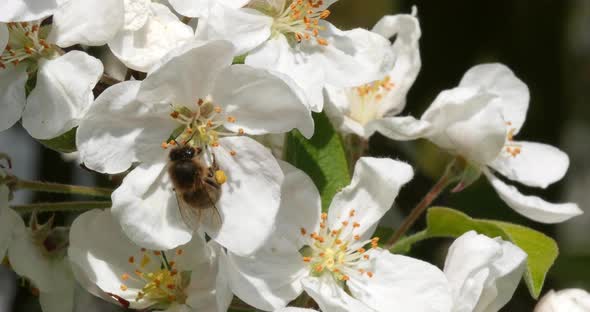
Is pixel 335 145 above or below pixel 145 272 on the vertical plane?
above

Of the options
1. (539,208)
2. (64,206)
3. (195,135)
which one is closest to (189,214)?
(195,135)

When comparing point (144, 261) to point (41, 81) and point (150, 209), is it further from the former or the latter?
point (41, 81)

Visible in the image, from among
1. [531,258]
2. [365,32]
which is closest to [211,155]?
[365,32]

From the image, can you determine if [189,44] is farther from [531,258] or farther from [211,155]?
[531,258]

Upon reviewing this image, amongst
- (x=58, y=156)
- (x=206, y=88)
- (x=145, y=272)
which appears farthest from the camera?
(x=58, y=156)

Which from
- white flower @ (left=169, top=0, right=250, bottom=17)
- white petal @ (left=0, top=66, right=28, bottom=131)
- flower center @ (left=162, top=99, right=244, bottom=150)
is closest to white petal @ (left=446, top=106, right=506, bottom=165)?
flower center @ (left=162, top=99, right=244, bottom=150)

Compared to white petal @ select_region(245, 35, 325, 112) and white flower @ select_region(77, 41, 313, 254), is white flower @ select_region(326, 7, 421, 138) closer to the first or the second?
white petal @ select_region(245, 35, 325, 112)

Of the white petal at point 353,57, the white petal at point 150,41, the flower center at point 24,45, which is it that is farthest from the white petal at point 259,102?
→ the flower center at point 24,45
